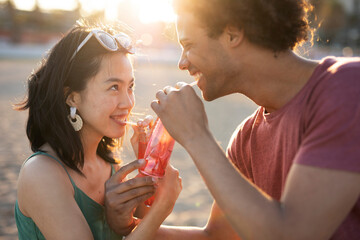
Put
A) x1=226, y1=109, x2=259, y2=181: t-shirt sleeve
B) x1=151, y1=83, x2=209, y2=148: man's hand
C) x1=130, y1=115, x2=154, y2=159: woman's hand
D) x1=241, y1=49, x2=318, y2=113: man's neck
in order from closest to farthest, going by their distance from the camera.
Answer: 1. x1=151, y1=83, x2=209, y2=148: man's hand
2. x1=241, y1=49, x2=318, y2=113: man's neck
3. x1=226, y1=109, x2=259, y2=181: t-shirt sleeve
4. x1=130, y1=115, x2=154, y2=159: woman's hand

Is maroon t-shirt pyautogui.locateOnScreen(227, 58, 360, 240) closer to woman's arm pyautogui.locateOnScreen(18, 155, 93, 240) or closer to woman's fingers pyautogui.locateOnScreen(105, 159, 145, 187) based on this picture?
woman's fingers pyautogui.locateOnScreen(105, 159, 145, 187)

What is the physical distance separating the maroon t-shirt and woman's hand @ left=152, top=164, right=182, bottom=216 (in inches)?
17.8

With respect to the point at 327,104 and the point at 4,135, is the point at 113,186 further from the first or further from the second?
the point at 4,135

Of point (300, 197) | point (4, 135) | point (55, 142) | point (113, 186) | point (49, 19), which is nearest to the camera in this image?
point (300, 197)

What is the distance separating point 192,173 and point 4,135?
4.74 metres

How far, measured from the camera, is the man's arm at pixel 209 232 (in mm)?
2597

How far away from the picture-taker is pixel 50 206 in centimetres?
224

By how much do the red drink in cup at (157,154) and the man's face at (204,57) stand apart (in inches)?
15.3

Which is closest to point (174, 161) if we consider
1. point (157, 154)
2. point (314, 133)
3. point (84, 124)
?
point (84, 124)

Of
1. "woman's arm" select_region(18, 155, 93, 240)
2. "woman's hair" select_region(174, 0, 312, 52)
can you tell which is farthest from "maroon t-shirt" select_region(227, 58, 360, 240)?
"woman's arm" select_region(18, 155, 93, 240)

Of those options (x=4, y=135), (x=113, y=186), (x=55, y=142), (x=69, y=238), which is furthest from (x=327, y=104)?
(x=4, y=135)

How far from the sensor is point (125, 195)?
238 cm

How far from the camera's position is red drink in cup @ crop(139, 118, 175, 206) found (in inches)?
98.5

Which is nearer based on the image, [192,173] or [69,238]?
[69,238]
